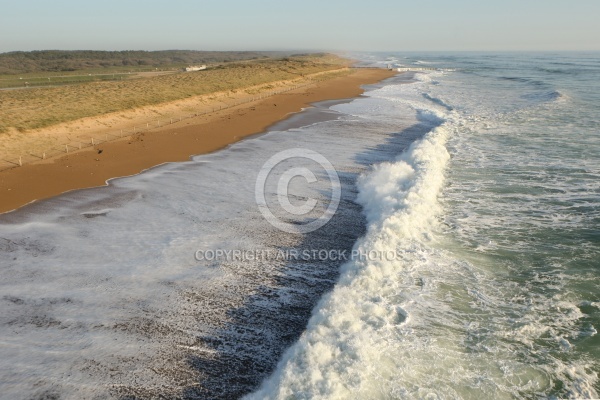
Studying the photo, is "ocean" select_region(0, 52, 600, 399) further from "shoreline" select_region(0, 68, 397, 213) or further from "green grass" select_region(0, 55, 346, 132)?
"green grass" select_region(0, 55, 346, 132)

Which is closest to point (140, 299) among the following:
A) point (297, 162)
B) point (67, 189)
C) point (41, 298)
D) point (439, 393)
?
point (41, 298)

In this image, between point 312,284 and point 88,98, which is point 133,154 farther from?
point 312,284

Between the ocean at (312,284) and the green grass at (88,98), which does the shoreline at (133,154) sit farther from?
the green grass at (88,98)

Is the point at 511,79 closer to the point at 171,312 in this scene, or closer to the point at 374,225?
the point at 374,225

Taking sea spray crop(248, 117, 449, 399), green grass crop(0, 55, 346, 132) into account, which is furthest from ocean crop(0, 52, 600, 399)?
green grass crop(0, 55, 346, 132)

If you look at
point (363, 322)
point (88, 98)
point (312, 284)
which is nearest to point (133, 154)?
point (88, 98)

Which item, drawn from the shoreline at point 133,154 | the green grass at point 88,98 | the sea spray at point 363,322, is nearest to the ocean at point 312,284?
the sea spray at point 363,322

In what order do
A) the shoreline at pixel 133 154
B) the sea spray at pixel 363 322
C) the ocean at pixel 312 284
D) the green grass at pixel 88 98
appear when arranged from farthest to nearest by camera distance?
the green grass at pixel 88 98, the shoreline at pixel 133 154, the ocean at pixel 312 284, the sea spray at pixel 363 322
